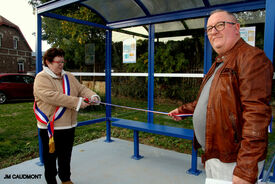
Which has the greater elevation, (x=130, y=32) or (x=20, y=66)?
(x=20, y=66)

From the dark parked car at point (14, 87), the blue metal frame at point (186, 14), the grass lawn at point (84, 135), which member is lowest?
the grass lawn at point (84, 135)

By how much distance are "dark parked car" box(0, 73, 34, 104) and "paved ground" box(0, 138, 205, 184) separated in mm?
9179

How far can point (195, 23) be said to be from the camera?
4254 mm

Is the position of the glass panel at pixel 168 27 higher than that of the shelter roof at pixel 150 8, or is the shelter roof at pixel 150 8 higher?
the shelter roof at pixel 150 8

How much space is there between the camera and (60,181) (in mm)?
3234

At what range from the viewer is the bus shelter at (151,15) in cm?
361

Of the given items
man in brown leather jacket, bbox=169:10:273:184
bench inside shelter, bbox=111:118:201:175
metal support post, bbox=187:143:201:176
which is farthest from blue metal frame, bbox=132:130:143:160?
man in brown leather jacket, bbox=169:10:273:184

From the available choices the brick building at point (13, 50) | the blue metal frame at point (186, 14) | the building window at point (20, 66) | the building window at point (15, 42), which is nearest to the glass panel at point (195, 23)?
the blue metal frame at point (186, 14)

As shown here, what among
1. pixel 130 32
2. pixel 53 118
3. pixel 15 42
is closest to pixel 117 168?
pixel 53 118

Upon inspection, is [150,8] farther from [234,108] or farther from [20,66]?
[20,66]

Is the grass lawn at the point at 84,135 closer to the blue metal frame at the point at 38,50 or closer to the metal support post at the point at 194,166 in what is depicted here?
the metal support post at the point at 194,166

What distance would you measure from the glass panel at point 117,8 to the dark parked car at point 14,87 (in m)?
9.34

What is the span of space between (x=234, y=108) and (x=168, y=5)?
10.4 feet

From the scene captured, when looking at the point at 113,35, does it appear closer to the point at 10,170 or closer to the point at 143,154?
the point at 143,154
